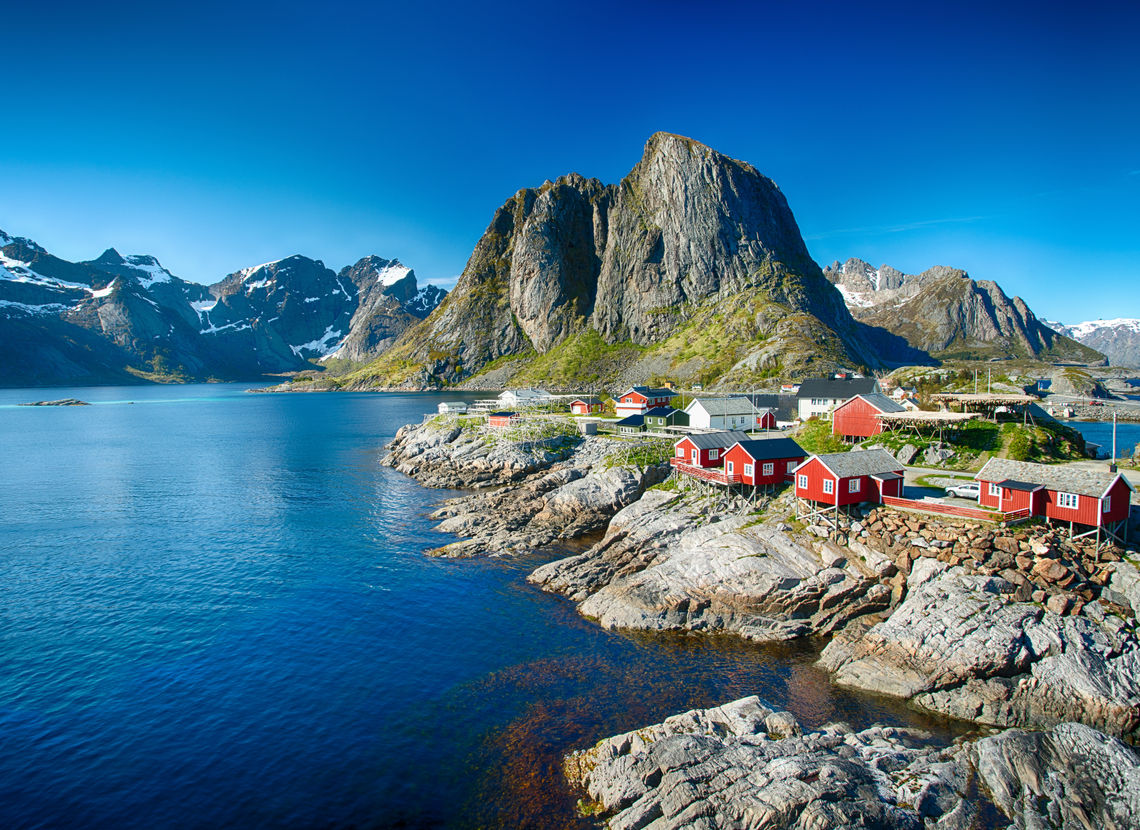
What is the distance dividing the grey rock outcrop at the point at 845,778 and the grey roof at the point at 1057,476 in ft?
52.4

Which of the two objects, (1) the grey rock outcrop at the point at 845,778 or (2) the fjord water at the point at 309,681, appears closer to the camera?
(1) the grey rock outcrop at the point at 845,778

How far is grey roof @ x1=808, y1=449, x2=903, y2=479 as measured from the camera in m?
40.0

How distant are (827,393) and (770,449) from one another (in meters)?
42.4

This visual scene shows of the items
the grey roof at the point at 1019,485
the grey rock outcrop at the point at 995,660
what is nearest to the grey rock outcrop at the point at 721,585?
the grey rock outcrop at the point at 995,660

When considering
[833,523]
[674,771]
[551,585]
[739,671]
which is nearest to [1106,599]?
[833,523]

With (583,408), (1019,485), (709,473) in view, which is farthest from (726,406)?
(1019,485)

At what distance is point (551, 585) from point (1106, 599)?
3009 cm

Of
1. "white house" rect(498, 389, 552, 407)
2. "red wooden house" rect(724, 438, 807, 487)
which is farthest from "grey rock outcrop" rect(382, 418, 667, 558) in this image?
"white house" rect(498, 389, 552, 407)

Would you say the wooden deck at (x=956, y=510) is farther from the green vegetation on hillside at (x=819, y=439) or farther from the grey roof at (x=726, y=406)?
the grey roof at (x=726, y=406)

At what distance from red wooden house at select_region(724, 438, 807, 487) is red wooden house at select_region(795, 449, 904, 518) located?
180 inches

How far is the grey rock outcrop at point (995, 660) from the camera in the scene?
24688 mm

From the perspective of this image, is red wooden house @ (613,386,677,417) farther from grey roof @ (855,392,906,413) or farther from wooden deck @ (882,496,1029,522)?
wooden deck @ (882,496,1029,522)

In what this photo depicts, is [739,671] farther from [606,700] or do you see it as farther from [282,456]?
[282,456]

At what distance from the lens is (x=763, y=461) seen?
152ft
